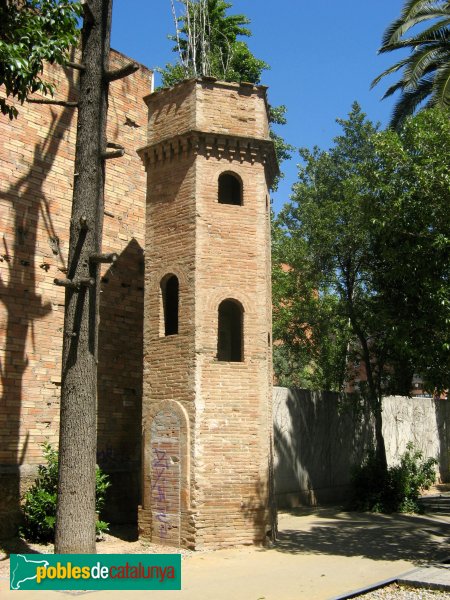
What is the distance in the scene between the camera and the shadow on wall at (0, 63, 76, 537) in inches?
456

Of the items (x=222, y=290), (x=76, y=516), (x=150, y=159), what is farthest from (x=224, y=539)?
(x=150, y=159)

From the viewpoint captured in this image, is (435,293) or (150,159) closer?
(435,293)

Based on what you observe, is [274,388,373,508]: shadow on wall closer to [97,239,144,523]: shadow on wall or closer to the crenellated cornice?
[97,239,144,523]: shadow on wall

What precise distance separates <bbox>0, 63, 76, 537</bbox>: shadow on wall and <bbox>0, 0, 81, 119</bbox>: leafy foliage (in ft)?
14.3

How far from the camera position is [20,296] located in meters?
12.4

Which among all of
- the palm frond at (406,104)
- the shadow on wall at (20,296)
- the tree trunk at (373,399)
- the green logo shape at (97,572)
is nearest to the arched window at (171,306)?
the shadow on wall at (20,296)

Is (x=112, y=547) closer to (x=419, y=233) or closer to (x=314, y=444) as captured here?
(x=419, y=233)

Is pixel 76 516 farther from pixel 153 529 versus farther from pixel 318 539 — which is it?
pixel 318 539

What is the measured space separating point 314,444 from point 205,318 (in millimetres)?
7652

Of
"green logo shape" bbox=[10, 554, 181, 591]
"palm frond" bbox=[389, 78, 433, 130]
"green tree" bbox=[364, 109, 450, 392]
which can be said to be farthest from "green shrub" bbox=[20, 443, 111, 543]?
"palm frond" bbox=[389, 78, 433, 130]

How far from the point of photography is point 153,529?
38.4 ft

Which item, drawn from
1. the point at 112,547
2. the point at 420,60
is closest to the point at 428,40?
the point at 420,60

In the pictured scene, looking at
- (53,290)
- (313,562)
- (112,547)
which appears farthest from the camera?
(53,290)

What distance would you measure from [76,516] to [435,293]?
6.60 meters
